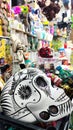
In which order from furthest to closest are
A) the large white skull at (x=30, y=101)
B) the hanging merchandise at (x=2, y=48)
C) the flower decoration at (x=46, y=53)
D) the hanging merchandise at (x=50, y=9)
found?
the hanging merchandise at (x=50, y=9)
the flower decoration at (x=46, y=53)
the hanging merchandise at (x=2, y=48)
the large white skull at (x=30, y=101)

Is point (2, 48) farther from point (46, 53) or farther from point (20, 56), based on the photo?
point (46, 53)

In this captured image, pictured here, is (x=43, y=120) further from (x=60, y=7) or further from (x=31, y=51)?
(x=60, y=7)

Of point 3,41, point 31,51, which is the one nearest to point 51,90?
point 3,41

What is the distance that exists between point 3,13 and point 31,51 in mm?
785

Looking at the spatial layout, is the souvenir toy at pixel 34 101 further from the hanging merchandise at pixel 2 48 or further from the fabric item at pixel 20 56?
the fabric item at pixel 20 56

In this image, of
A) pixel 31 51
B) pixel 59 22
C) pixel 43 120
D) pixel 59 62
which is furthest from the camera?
pixel 59 22

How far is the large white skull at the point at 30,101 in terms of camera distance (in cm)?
105

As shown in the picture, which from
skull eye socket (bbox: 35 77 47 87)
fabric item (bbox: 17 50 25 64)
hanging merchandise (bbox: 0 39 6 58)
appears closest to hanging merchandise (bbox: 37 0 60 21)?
fabric item (bbox: 17 50 25 64)

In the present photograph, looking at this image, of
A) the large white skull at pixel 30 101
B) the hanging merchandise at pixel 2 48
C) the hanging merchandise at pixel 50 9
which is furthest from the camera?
the hanging merchandise at pixel 50 9

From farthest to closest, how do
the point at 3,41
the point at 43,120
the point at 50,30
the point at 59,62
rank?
the point at 50,30 → the point at 59,62 → the point at 3,41 → the point at 43,120

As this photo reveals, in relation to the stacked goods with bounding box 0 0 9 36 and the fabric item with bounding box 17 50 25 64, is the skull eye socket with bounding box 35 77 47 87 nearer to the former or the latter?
the stacked goods with bounding box 0 0 9 36

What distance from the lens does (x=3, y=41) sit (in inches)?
83.0

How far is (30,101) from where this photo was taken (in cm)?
106

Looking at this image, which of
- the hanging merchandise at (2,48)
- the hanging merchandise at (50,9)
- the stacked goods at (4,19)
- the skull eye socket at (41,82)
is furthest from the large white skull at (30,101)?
the hanging merchandise at (50,9)
